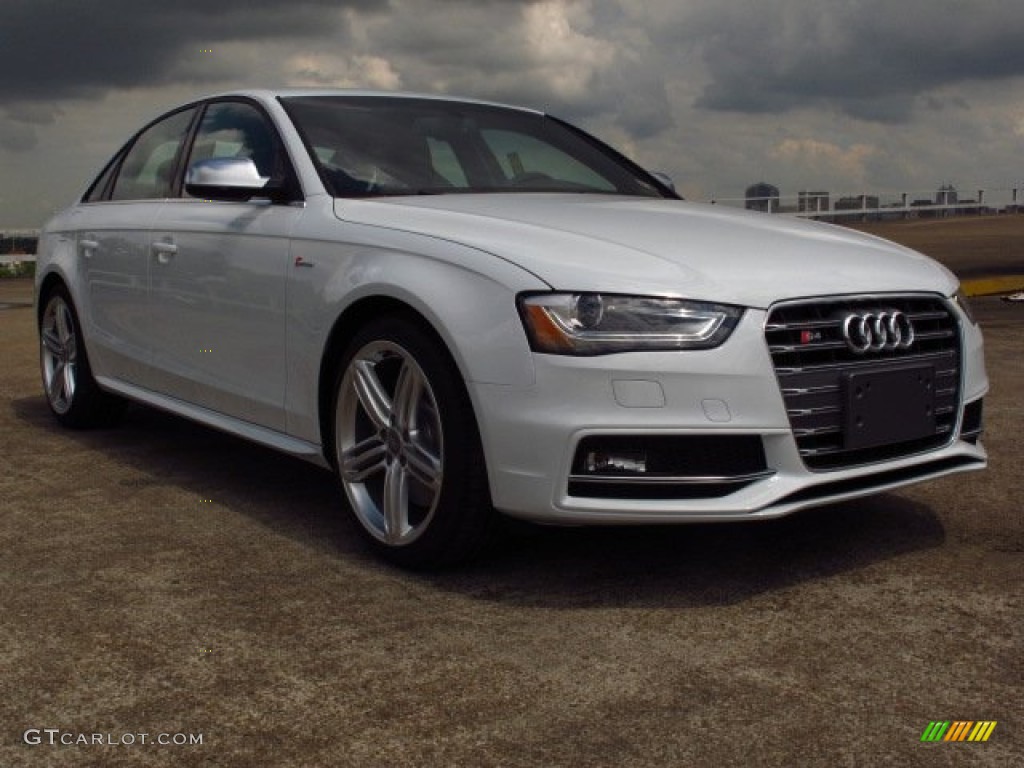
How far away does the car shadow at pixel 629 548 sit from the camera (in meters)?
3.48

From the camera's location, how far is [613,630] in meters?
3.16

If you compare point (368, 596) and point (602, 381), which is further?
point (368, 596)

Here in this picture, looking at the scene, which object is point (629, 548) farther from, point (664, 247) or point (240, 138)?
point (240, 138)

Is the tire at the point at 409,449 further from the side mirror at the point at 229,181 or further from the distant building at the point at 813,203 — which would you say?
the distant building at the point at 813,203

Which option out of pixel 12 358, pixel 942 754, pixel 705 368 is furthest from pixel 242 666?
pixel 12 358

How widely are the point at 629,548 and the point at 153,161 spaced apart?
2.98 m

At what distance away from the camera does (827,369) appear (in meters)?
3.32

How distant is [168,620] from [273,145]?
6.21 feet

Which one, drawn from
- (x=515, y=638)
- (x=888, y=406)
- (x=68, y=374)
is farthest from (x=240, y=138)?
(x=888, y=406)

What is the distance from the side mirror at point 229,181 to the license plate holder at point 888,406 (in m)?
2.05

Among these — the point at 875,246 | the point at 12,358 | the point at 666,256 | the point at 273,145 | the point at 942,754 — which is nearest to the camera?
the point at 942,754

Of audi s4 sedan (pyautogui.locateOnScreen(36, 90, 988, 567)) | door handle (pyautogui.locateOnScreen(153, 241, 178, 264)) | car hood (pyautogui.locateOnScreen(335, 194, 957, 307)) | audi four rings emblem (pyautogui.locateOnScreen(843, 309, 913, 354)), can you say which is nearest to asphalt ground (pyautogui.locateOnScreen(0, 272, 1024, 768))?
audi s4 sedan (pyautogui.locateOnScreen(36, 90, 988, 567))

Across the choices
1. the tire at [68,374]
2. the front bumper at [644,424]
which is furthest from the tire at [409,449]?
the tire at [68,374]

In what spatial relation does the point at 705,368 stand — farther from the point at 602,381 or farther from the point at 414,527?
the point at 414,527
